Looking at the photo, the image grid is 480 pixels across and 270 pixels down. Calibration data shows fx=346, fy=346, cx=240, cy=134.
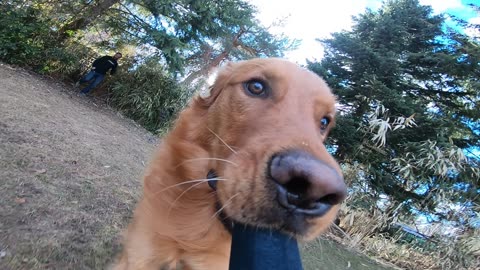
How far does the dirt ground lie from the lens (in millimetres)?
2777

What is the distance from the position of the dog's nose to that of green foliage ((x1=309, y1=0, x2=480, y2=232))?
21.9 feet

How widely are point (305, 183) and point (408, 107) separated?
10318 millimetres

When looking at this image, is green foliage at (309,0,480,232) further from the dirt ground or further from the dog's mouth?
the dog's mouth

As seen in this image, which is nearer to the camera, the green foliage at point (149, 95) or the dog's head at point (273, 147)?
the dog's head at point (273, 147)

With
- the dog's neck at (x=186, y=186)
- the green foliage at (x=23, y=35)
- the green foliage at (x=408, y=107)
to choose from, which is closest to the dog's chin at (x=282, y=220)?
the dog's neck at (x=186, y=186)

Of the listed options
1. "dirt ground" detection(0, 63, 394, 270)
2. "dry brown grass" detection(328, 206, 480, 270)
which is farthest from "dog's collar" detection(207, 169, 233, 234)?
"dry brown grass" detection(328, 206, 480, 270)

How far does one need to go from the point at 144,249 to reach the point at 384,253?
22.2 ft

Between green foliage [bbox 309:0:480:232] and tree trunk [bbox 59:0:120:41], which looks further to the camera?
tree trunk [bbox 59:0:120:41]

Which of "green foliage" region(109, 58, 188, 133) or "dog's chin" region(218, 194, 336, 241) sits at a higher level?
"dog's chin" region(218, 194, 336, 241)

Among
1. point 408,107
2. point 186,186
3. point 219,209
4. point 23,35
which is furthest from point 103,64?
point 219,209

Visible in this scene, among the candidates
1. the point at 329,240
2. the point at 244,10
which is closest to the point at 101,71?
the point at 244,10

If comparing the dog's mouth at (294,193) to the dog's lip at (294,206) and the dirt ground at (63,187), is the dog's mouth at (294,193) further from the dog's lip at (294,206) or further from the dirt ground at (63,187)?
the dirt ground at (63,187)

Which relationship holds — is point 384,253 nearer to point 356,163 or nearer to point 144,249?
point 356,163

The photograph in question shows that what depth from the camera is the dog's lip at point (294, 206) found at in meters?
1.17
